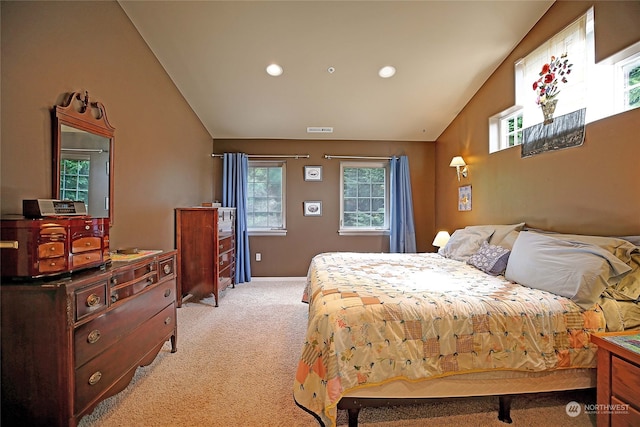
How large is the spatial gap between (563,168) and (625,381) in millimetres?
1671

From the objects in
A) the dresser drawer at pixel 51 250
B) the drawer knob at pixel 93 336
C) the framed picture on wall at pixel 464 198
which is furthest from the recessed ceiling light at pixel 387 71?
the drawer knob at pixel 93 336

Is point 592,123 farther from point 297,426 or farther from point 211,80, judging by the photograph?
point 211,80

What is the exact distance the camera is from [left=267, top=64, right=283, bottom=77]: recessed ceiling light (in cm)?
319

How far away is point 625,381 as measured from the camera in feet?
4.26

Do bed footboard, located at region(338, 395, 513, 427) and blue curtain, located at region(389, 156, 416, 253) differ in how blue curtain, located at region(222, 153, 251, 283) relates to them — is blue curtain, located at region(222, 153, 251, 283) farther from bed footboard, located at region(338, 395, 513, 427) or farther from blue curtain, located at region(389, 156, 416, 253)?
bed footboard, located at region(338, 395, 513, 427)

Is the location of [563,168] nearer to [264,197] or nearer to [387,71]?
[387,71]

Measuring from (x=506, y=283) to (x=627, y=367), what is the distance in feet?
2.57

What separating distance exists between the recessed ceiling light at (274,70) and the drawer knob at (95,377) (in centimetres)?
306

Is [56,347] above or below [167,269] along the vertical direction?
below

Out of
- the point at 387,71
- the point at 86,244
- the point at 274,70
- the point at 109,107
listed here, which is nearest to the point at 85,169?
the point at 109,107

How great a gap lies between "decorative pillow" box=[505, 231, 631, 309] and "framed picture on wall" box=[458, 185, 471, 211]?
5.37 ft

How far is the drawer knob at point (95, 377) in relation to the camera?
Answer: 143 centimetres

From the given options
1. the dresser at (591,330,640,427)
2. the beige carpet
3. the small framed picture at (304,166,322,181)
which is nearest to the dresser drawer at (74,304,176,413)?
the beige carpet

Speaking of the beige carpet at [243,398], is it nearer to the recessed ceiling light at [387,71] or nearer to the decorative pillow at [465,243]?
the decorative pillow at [465,243]
